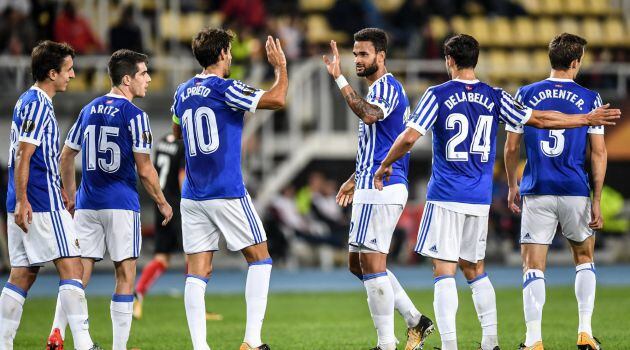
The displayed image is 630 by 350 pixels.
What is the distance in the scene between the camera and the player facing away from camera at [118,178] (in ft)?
25.8

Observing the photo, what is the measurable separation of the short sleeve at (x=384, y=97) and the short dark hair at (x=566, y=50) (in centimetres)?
126

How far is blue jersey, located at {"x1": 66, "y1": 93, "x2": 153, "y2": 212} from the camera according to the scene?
787 cm

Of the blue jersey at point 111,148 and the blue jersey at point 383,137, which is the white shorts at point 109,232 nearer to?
the blue jersey at point 111,148

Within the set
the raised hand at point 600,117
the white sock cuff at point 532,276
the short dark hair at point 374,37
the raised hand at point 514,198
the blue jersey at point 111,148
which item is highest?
the short dark hair at point 374,37

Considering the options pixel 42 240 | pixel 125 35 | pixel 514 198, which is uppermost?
pixel 125 35

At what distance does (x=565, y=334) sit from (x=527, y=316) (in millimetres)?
1909

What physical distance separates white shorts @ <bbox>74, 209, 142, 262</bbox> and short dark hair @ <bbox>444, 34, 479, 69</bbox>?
258 centimetres

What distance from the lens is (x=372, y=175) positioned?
8062mm

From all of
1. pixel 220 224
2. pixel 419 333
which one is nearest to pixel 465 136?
pixel 419 333

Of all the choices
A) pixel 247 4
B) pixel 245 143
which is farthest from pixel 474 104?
pixel 247 4

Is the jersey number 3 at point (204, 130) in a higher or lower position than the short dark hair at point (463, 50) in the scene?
lower

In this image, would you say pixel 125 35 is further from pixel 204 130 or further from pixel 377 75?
pixel 204 130

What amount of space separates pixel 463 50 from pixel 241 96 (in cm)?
159

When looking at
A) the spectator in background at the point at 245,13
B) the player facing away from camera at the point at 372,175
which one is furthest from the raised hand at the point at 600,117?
the spectator in background at the point at 245,13
